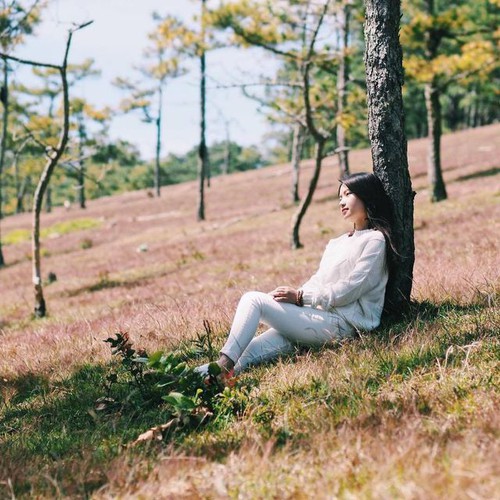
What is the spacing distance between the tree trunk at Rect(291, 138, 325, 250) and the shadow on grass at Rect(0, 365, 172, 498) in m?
8.01

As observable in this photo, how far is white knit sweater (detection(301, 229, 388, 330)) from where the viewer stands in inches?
175

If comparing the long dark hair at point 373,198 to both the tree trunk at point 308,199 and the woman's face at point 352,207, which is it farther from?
the tree trunk at point 308,199

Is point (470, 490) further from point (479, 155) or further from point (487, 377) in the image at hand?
point (479, 155)

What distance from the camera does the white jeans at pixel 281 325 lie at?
4.35m

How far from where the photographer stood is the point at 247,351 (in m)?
4.58

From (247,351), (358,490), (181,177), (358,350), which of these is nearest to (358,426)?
(358,490)

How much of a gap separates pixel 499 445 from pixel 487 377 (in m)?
0.88

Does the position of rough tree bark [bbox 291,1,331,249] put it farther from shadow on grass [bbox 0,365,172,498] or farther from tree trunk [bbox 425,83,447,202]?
shadow on grass [bbox 0,365,172,498]

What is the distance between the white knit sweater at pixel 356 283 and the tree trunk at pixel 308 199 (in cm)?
749

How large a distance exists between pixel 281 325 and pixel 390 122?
82.2 inches

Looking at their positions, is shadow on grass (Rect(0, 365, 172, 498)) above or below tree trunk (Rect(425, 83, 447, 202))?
below

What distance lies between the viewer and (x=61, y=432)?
3752mm

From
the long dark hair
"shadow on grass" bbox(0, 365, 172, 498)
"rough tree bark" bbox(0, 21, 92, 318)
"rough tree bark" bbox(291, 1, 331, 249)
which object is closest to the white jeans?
the long dark hair

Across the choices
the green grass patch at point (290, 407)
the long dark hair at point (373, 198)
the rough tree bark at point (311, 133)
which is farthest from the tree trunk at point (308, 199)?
the green grass patch at point (290, 407)
